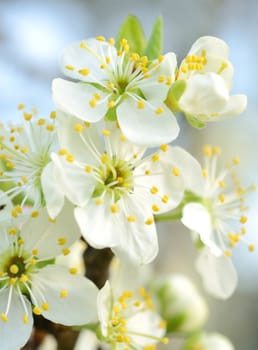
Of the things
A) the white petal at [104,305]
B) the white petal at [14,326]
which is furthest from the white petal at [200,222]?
the white petal at [14,326]

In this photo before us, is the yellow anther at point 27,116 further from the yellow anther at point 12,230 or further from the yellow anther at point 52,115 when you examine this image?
the yellow anther at point 12,230

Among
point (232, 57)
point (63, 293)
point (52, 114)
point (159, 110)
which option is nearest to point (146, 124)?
point (159, 110)

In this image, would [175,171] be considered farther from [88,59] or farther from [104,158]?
[88,59]

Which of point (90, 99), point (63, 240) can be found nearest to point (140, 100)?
point (90, 99)

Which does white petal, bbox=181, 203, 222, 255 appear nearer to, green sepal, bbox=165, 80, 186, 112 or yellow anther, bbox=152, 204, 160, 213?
yellow anther, bbox=152, 204, 160, 213

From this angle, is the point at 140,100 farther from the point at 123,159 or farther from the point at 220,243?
the point at 220,243
